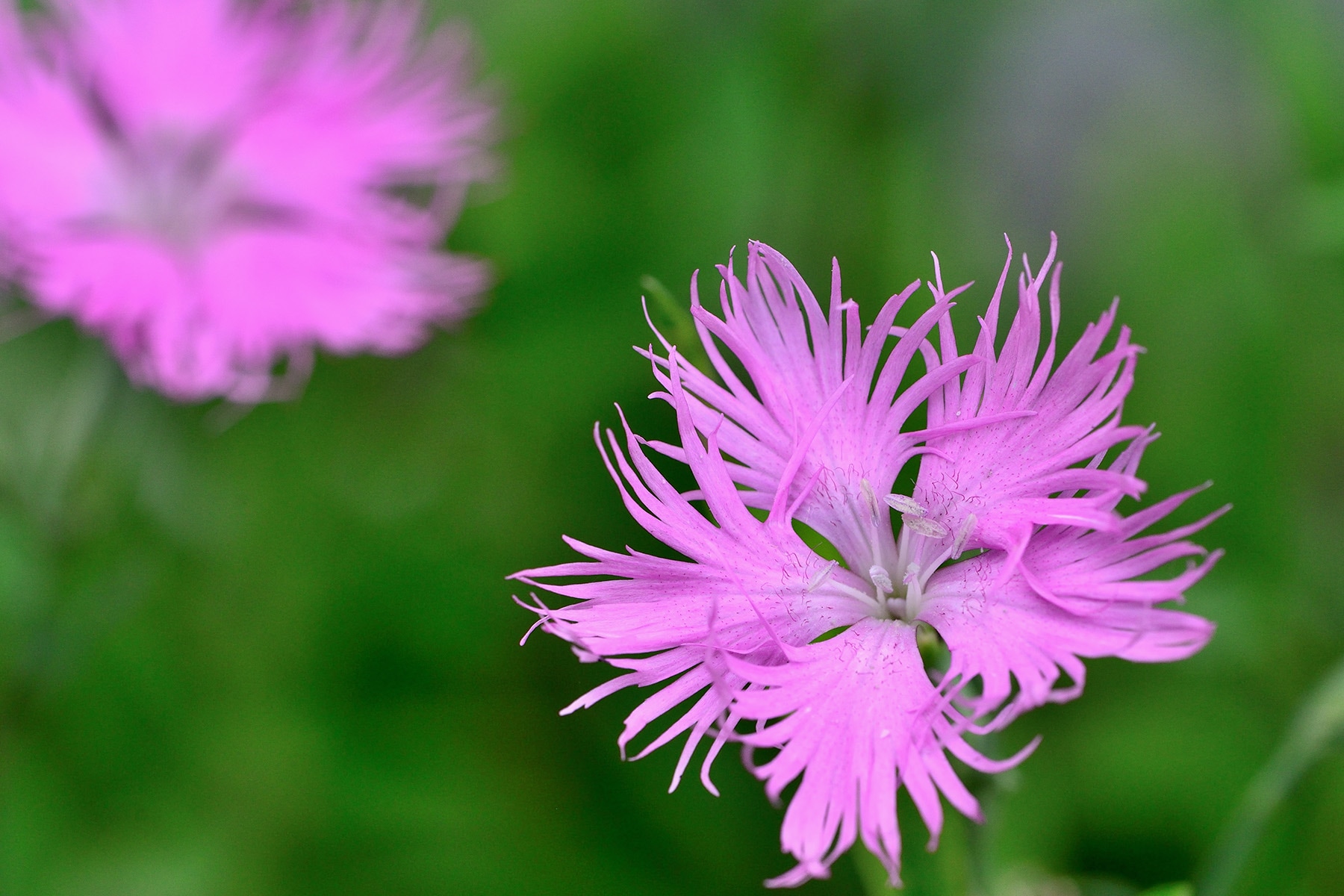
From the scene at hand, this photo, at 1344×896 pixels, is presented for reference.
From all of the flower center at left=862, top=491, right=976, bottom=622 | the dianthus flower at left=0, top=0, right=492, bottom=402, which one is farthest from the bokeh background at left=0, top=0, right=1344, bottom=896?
the flower center at left=862, top=491, right=976, bottom=622

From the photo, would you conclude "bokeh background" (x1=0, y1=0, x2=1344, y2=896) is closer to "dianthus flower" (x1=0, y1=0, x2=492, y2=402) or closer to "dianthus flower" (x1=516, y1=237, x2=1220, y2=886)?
"dianthus flower" (x1=0, y1=0, x2=492, y2=402)

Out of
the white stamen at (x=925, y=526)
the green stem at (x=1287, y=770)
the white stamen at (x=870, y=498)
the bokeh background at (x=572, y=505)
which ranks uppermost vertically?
the bokeh background at (x=572, y=505)

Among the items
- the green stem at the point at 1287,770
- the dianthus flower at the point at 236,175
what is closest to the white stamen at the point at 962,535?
the green stem at the point at 1287,770

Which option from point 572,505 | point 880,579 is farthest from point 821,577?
point 572,505

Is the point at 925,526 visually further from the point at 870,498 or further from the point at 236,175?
the point at 236,175

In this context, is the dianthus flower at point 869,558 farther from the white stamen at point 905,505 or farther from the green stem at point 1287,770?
the green stem at point 1287,770

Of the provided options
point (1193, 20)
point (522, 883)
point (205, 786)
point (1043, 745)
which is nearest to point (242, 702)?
point (205, 786)

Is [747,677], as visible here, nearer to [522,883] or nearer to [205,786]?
[522,883]
